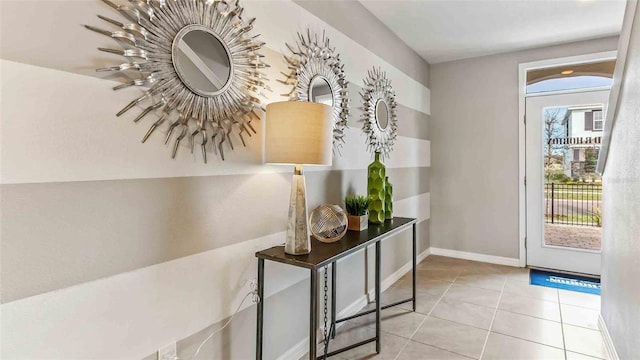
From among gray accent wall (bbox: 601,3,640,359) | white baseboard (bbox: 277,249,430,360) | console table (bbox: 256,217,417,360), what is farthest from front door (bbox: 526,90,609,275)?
console table (bbox: 256,217,417,360)

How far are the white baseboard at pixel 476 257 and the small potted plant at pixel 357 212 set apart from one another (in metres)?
2.42

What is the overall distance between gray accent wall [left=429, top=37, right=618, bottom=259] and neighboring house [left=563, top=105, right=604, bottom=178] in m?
0.49

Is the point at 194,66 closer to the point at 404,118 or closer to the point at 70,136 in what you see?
the point at 70,136

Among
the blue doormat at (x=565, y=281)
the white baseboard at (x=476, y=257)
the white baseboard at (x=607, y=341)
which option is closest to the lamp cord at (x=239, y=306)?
the white baseboard at (x=607, y=341)

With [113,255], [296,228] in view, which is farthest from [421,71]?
[113,255]

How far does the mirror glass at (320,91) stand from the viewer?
214 cm

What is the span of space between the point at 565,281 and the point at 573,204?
81 centimetres

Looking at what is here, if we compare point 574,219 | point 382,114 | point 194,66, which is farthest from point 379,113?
point 574,219

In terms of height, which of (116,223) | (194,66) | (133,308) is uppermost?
(194,66)

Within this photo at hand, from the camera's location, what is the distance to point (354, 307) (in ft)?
8.83

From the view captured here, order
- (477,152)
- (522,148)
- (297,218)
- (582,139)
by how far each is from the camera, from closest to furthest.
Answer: (297,218) < (582,139) < (522,148) < (477,152)

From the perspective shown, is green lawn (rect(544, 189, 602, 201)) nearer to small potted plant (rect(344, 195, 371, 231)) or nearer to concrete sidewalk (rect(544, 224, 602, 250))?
concrete sidewalk (rect(544, 224, 602, 250))

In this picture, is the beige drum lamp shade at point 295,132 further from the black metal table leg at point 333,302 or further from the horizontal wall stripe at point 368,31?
the black metal table leg at point 333,302

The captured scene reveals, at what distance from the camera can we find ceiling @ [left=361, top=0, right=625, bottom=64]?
2.77m
